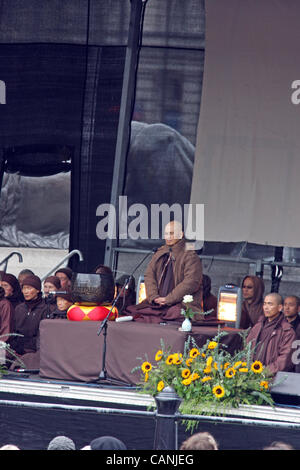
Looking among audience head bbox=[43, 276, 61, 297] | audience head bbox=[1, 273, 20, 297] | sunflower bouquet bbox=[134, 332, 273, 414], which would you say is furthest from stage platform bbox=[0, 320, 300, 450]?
audience head bbox=[43, 276, 61, 297]

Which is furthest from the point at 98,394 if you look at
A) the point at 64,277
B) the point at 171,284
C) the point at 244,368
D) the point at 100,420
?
the point at 64,277

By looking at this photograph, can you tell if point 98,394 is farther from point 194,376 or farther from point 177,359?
point 194,376

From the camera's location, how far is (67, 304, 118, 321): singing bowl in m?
7.63

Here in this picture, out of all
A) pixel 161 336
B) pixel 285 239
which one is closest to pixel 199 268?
pixel 161 336

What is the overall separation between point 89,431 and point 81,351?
29.8 inches

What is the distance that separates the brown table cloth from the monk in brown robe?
414 millimetres

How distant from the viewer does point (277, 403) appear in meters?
6.78

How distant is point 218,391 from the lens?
21.7 ft

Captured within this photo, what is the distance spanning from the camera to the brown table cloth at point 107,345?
720 centimetres

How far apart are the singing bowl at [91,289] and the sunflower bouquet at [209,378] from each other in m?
0.90

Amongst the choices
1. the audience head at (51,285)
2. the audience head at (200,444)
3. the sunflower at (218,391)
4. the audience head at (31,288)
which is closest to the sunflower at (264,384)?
the sunflower at (218,391)

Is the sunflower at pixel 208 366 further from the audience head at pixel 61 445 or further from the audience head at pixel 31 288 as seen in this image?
the audience head at pixel 31 288

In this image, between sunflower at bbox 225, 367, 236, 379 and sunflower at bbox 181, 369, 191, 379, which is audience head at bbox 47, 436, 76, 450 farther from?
sunflower at bbox 225, 367, 236, 379

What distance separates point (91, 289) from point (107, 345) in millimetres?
513
